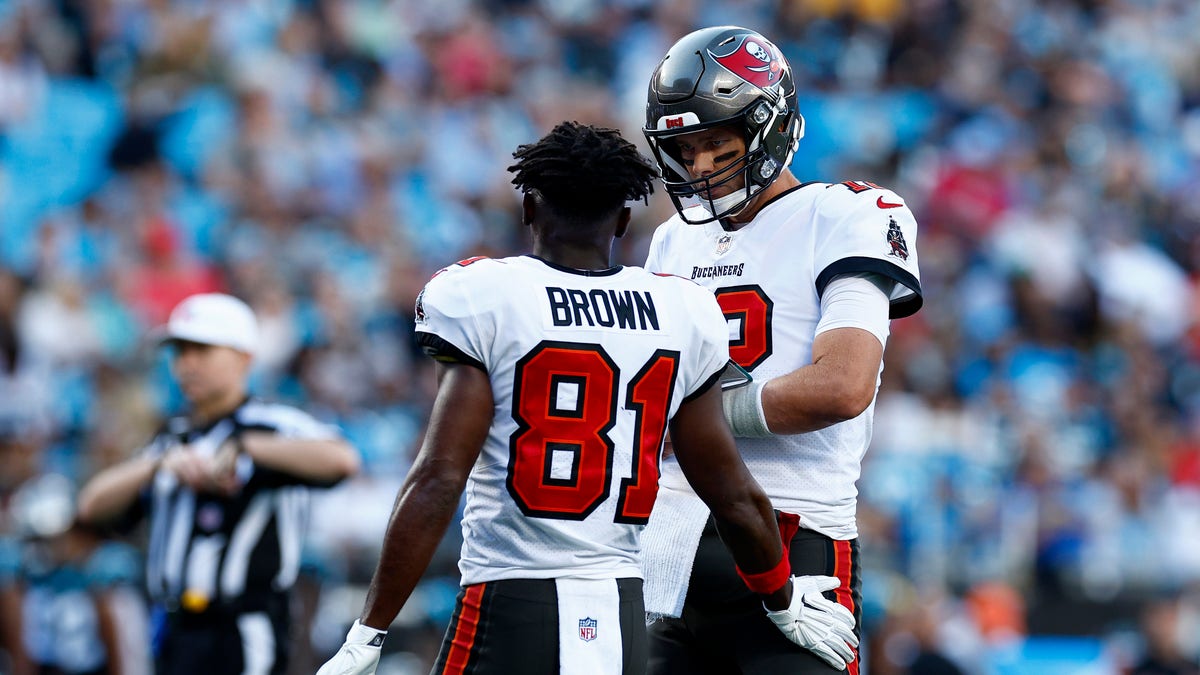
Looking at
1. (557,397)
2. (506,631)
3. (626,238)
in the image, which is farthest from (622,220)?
(626,238)

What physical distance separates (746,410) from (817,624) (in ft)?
1.88

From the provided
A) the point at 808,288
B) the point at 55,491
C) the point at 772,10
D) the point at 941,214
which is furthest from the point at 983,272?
the point at 808,288

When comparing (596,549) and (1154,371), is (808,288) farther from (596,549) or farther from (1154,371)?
(1154,371)

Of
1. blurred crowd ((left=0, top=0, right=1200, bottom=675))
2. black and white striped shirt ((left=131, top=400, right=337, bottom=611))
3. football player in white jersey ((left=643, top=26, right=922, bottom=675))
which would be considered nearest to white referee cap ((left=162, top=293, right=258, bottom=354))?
black and white striped shirt ((left=131, top=400, right=337, bottom=611))

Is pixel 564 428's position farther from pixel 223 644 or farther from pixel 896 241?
pixel 223 644

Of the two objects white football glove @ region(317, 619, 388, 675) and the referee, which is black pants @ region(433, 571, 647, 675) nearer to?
white football glove @ region(317, 619, 388, 675)

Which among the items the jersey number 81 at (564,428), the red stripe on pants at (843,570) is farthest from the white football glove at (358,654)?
the red stripe on pants at (843,570)

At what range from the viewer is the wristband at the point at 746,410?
4.11 m

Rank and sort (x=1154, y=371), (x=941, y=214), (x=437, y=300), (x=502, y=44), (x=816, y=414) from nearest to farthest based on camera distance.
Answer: (x=437, y=300) → (x=816, y=414) → (x=1154, y=371) → (x=941, y=214) → (x=502, y=44)

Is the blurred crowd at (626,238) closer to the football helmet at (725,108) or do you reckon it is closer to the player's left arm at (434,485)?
the football helmet at (725,108)

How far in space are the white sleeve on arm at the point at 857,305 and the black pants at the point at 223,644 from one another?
3065mm

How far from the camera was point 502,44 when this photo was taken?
1516cm

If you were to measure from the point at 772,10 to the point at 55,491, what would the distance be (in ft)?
31.8

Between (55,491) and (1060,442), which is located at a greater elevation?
(1060,442)
